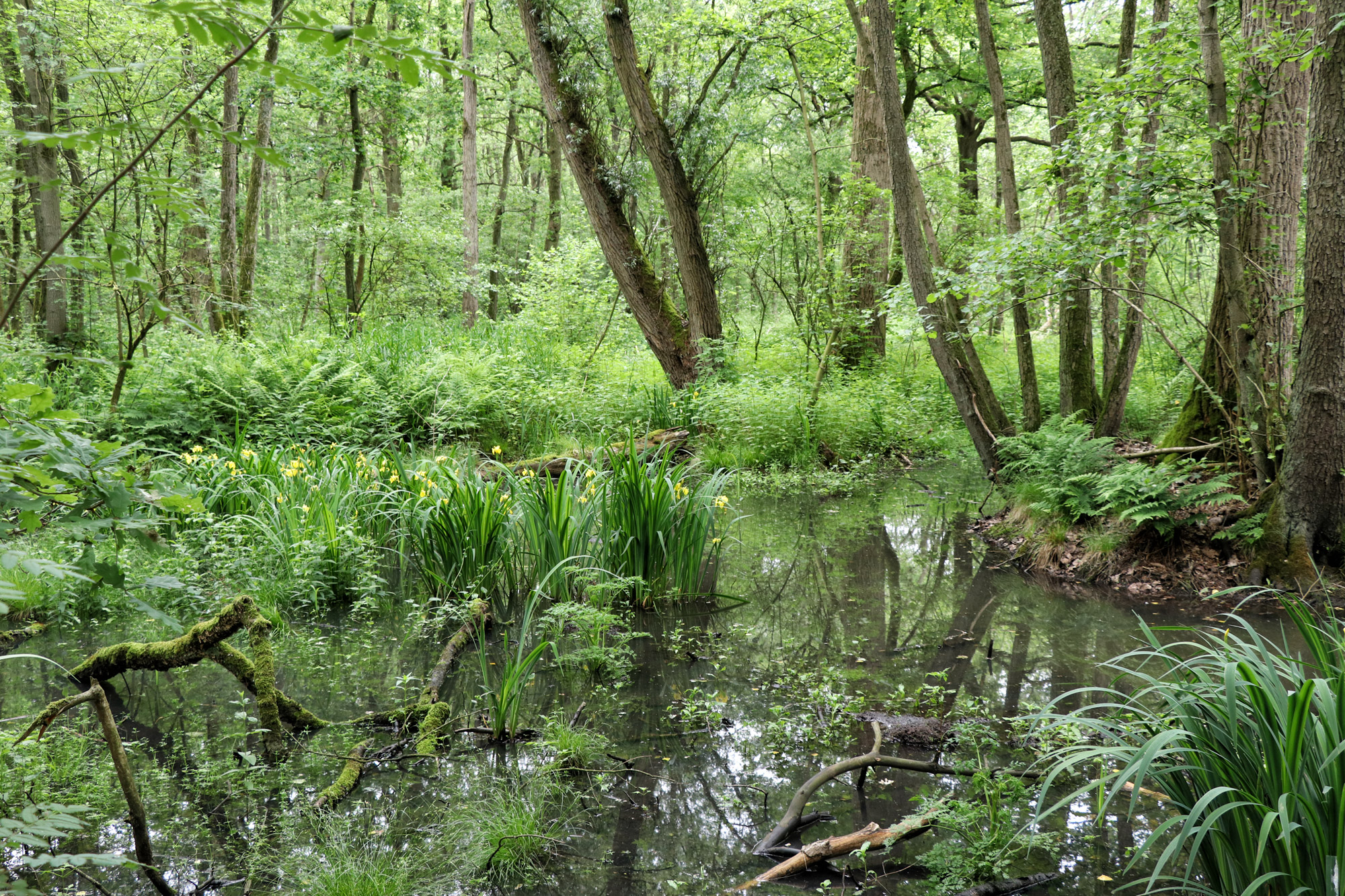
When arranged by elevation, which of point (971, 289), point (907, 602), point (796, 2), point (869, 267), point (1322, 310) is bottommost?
point (907, 602)

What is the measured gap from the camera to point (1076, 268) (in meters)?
5.59

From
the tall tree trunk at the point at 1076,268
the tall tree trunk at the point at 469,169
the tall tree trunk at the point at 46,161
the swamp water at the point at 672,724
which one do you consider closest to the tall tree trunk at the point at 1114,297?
the tall tree trunk at the point at 1076,268

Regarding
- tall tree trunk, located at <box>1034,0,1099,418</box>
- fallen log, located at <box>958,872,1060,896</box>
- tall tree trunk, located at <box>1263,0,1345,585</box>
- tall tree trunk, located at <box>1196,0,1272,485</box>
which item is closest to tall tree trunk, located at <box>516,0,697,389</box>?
tall tree trunk, located at <box>1034,0,1099,418</box>

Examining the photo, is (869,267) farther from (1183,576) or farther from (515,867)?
(515,867)

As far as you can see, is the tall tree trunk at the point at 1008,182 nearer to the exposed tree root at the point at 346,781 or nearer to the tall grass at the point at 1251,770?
the tall grass at the point at 1251,770

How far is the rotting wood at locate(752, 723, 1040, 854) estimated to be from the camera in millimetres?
2451

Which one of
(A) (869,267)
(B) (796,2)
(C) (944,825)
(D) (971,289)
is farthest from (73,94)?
(C) (944,825)

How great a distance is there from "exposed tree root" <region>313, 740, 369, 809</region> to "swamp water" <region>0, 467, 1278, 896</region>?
0.05m

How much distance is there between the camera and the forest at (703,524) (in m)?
1.99

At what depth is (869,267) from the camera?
948cm

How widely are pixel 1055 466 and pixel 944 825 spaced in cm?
435

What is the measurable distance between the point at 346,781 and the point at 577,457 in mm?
4040

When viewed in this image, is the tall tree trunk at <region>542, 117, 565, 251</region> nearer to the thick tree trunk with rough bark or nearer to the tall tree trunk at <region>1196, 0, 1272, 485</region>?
the thick tree trunk with rough bark

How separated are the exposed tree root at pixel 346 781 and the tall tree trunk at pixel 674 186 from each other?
7.65 m
